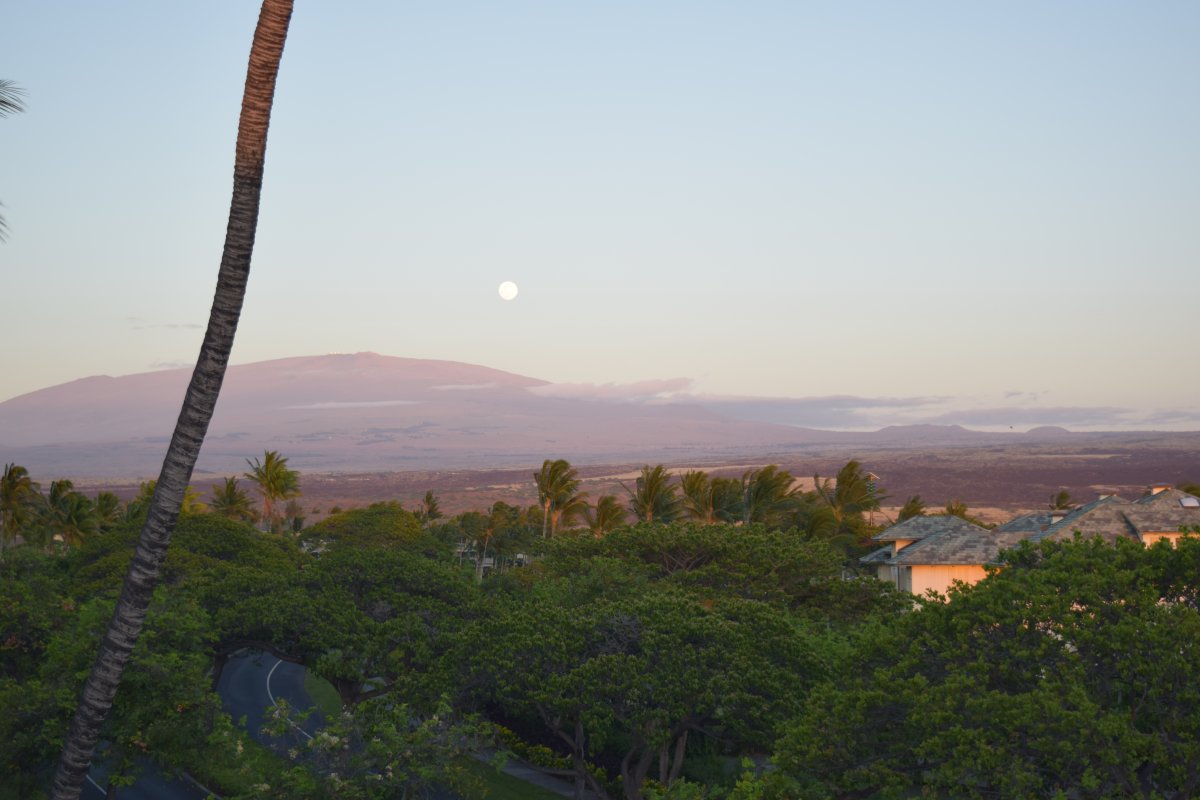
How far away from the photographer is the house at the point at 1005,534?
44.6 meters

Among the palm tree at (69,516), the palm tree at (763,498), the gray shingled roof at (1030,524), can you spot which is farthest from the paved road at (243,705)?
the gray shingled roof at (1030,524)

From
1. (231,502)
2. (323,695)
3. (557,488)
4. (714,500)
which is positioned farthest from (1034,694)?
(231,502)

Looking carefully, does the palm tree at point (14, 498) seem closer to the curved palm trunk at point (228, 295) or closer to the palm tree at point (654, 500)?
the palm tree at point (654, 500)

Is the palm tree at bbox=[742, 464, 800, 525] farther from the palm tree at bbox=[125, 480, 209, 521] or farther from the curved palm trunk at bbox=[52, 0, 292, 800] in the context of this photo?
the curved palm trunk at bbox=[52, 0, 292, 800]

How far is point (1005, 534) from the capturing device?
2055 inches

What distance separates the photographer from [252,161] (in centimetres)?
1384

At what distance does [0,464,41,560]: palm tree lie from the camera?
85812 mm

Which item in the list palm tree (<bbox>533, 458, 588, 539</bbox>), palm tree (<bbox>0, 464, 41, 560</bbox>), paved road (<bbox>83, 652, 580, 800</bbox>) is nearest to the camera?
paved road (<bbox>83, 652, 580, 800</bbox>)

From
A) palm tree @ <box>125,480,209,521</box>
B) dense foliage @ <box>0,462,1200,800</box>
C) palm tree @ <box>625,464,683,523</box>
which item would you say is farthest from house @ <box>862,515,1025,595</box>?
palm tree @ <box>125,480,209,521</box>

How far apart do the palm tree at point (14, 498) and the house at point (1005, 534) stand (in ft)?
229

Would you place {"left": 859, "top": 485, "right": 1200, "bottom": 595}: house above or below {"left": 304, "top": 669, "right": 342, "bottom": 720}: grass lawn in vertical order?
above

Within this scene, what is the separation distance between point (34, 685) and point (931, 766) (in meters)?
22.2

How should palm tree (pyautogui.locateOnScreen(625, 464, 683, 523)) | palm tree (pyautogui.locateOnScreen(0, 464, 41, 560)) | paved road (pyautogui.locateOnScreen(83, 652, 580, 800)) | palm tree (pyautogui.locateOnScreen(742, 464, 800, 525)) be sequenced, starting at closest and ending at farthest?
paved road (pyautogui.locateOnScreen(83, 652, 580, 800)) < palm tree (pyautogui.locateOnScreen(742, 464, 800, 525)) < palm tree (pyautogui.locateOnScreen(625, 464, 683, 523)) < palm tree (pyautogui.locateOnScreen(0, 464, 41, 560))

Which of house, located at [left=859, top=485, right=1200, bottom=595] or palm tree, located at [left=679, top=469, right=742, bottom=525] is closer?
house, located at [left=859, top=485, right=1200, bottom=595]
